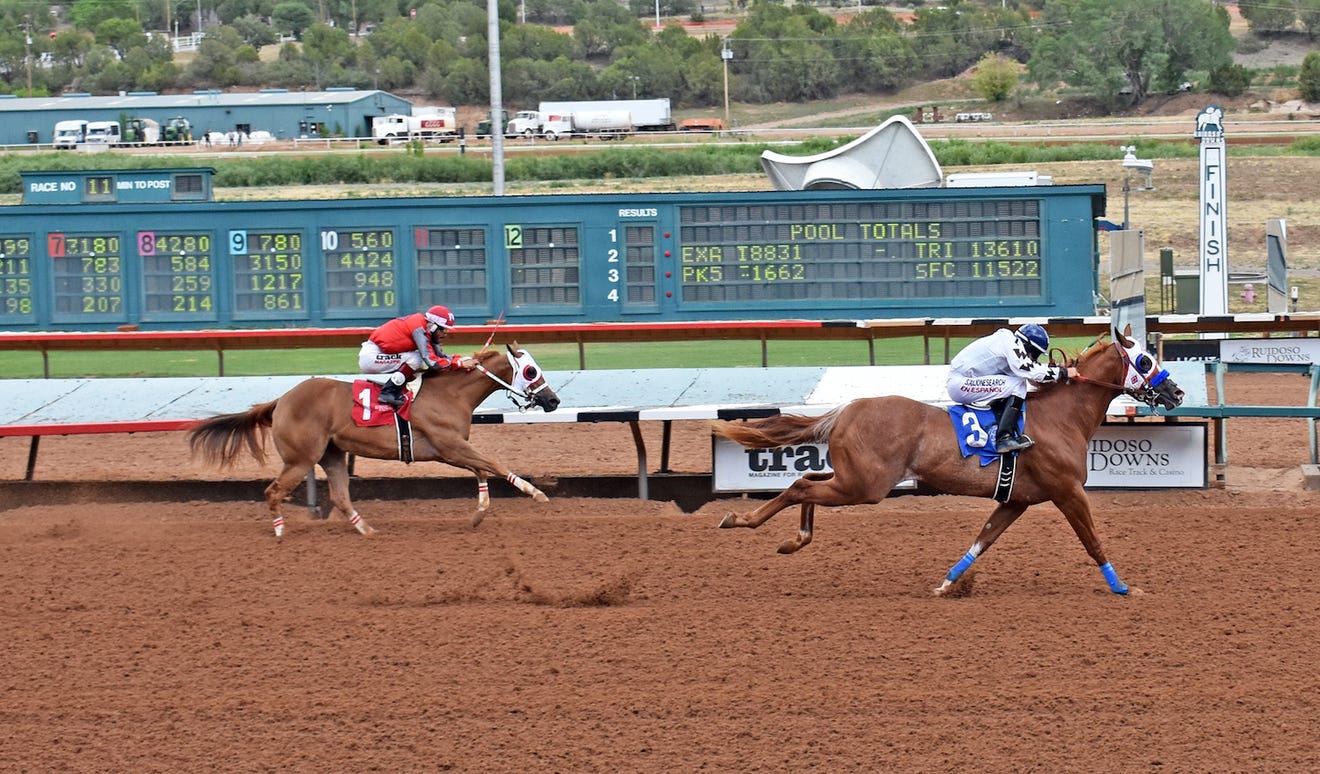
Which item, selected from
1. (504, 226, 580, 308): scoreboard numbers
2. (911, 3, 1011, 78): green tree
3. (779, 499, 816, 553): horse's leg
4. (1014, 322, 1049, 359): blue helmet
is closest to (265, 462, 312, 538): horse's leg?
(779, 499, 816, 553): horse's leg

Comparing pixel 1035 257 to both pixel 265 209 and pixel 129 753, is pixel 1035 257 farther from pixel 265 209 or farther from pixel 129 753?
pixel 129 753

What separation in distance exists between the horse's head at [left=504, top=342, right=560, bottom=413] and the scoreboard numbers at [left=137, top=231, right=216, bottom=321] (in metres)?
9.93

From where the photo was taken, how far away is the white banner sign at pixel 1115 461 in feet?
39.0

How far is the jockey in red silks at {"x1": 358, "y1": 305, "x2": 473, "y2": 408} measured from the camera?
1105 centimetres

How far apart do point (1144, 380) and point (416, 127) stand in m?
58.7

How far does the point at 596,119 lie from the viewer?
208ft

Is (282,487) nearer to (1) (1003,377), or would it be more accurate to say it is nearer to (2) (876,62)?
(1) (1003,377)

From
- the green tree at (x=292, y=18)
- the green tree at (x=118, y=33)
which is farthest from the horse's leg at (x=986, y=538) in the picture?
the green tree at (x=292, y=18)

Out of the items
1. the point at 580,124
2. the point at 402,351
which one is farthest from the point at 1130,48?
the point at 402,351

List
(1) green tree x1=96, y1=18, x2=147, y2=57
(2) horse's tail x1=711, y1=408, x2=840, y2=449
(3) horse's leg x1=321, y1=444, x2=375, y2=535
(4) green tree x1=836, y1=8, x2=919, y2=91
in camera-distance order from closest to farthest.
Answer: (2) horse's tail x1=711, y1=408, x2=840, y2=449
(3) horse's leg x1=321, y1=444, x2=375, y2=535
(4) green tree x1=836, y1=8, x2=919, y2=91
(1) green tree x1=96, y1=18, x2=147, y2=57

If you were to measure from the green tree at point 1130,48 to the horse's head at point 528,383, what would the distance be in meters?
58.0

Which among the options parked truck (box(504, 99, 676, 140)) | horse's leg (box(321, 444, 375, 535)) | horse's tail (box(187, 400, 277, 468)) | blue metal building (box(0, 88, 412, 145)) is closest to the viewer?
horse's leg (box(321, 444, 375, 535))

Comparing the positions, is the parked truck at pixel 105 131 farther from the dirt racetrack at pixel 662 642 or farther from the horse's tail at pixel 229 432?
the horse's tail at pixel 229 432

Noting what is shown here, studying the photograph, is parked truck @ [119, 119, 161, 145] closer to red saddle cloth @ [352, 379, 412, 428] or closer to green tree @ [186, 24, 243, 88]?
green tree @ [186, 24, 243, 88]
